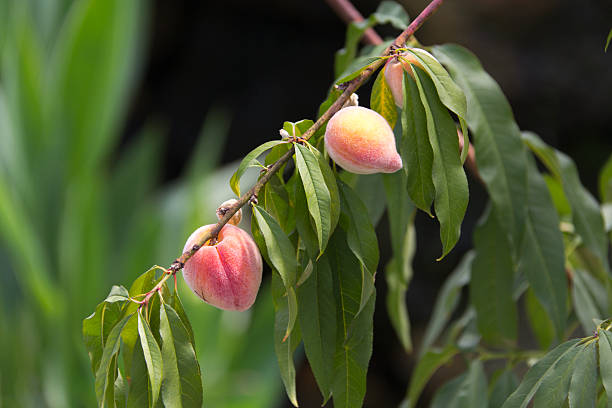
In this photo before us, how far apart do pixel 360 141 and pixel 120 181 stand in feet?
5.26

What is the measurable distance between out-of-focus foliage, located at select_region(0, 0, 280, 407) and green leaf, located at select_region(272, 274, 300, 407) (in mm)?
1165

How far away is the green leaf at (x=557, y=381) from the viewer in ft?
0.89

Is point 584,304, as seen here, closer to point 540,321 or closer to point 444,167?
point 540,321

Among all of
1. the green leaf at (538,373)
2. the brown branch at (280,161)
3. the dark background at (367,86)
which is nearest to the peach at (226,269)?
the brown branch at (280,161)

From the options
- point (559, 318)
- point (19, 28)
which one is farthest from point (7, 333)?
point (559, 318)

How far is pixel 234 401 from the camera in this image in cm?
147

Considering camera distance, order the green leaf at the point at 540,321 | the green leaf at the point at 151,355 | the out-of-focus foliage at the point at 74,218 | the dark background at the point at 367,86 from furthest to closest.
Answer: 1. the dark background at the point at 367,86
2. the out-of-focus foliage at the point at 74,218
3. the green leaf at the point at 540,321
4. the green leaf at the point at 151,355

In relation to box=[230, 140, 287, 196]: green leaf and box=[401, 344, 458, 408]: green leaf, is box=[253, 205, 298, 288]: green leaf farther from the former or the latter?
box=[401, 344, 458, 408]: green leaf

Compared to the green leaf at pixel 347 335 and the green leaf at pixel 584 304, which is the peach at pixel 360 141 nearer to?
the green leaf at pixel 347 335

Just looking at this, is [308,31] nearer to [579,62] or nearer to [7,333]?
[579,62]

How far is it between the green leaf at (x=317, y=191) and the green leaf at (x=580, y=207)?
0.20m

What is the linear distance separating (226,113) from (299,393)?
0.79m

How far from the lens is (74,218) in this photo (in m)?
1.40

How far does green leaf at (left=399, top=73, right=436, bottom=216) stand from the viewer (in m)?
0.26
